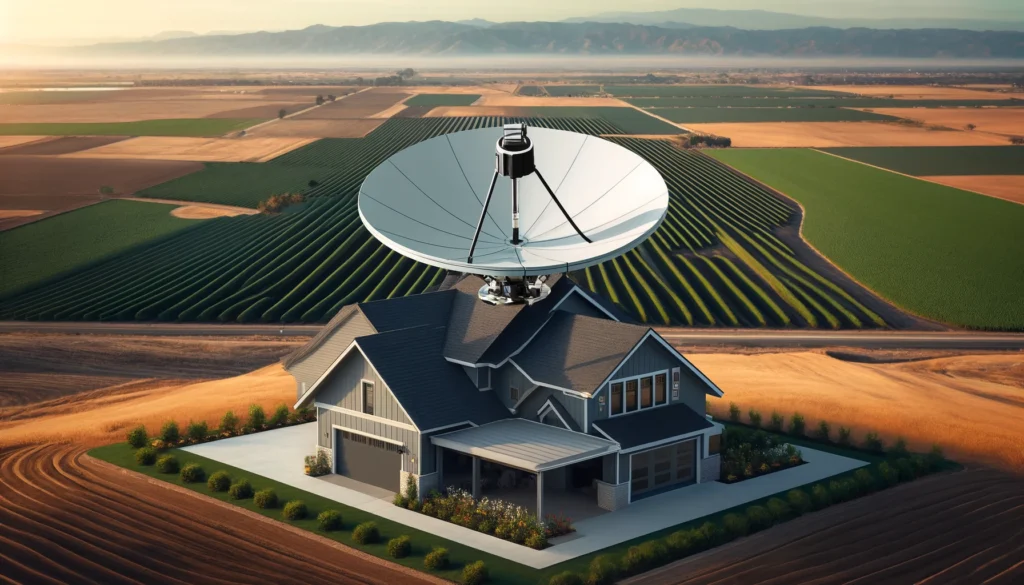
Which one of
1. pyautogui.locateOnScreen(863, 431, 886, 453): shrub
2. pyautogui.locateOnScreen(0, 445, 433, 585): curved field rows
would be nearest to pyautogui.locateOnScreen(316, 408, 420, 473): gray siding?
pyautogui.locateOnScreen(0, 445, 433, 585): curved field rows

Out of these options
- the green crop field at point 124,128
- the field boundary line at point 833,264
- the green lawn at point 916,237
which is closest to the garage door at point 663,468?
the field boundary line at point 833,264

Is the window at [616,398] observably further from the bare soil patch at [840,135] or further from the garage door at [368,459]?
the bare soil patch at [840,135]

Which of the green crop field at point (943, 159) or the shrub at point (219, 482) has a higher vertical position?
the green crop field at point (943, 159)

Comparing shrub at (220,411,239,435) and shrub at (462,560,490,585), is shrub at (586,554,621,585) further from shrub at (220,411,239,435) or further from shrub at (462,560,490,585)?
shrub at (220,411,239,435)

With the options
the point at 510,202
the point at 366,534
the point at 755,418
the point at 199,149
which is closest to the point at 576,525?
the point at 366,534

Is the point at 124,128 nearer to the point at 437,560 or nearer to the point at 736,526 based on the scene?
the point at 437,560

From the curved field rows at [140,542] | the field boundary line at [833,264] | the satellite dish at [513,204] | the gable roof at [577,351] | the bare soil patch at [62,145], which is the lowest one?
the field boundary line at [833,264]

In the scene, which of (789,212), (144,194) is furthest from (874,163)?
(144,194)

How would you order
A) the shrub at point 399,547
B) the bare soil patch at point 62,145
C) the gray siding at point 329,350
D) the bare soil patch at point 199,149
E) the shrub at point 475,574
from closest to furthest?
the shrub at point 475,574 → the shrub at point 399,547 → the gray siding at point 329,350 → the bare soil patch at point 62,145 → the bare soil patch at point 199,149
